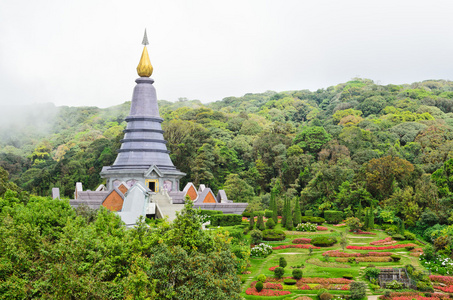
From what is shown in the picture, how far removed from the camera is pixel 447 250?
3128 centimetres

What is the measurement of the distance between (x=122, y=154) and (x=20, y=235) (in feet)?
92.6

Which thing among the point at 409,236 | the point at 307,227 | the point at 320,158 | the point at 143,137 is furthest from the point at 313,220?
the point at 143,137

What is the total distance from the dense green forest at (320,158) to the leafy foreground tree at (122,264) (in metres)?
25.6

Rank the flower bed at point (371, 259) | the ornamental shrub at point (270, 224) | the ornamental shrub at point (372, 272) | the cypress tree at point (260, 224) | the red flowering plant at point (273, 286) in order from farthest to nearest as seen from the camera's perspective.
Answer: the ornamental shrub at point (270, 224), the cypress tree at point (260, 224), the flower bed at point (371, 259), the ornamental shrub at point (372, 272), the red flowering plant at point (273, 286)

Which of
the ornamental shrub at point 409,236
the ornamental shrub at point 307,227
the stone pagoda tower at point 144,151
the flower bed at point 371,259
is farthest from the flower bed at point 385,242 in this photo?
the stone pagoda tower at point 144,151

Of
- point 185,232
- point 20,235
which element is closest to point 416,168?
point 185,232

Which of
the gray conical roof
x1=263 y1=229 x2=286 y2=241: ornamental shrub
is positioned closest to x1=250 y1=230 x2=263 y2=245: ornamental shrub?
x1=263 y1=229 x2=286 y2=241: ornamental shrub

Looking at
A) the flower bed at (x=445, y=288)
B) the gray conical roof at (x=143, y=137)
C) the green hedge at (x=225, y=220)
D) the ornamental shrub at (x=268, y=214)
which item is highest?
the gray conical roof at (x=143, y=137)

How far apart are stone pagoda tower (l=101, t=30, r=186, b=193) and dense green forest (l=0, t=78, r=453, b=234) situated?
8.93m

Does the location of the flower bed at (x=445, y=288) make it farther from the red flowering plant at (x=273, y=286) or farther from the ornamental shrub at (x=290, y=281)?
the red flowering plant at (x=273, y=286)

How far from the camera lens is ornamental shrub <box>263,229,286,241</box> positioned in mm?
37156

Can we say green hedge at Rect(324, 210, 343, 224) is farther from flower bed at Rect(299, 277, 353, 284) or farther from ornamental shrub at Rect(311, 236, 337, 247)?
flower bed at Rect(299, 277, 353, 284)

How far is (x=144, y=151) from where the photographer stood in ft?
157

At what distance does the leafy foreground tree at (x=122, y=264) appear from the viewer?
17.2 m
